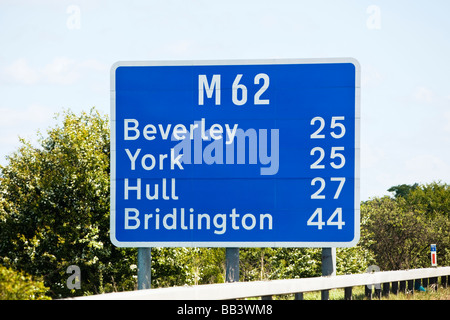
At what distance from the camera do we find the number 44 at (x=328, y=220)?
42.4ft

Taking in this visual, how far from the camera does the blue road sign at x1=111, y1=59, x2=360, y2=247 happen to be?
1297 cm

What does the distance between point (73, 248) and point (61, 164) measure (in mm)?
4264

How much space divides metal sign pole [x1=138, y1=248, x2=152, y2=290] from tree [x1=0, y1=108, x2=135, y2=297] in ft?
63.2

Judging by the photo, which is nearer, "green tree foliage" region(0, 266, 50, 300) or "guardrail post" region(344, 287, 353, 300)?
"green tree foliage" region(0, 266, 50, 300)

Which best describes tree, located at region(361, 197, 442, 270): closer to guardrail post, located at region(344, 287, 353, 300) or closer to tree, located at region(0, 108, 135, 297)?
tree, located at region(0, 108, 135, 297)

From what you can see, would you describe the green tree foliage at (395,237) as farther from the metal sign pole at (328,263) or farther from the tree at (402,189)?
the tree at (402,189)

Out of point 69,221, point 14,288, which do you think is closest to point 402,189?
point 69,221

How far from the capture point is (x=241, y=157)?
13016 millimetres

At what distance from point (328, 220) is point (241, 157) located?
6.36 ft

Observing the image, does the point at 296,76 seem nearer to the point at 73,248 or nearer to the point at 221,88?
the point at 221,88

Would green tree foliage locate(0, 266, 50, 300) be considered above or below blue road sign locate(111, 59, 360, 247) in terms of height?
below

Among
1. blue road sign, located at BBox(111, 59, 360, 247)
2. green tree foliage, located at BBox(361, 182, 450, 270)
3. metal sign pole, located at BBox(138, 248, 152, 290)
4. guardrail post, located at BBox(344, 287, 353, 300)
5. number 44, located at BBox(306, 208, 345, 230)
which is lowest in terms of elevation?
green tree foliage, located at BBox(361, 182, 450, 270)

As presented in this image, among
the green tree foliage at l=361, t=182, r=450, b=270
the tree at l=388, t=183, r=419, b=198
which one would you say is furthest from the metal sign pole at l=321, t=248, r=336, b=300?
the tree at l=388, t=183, r=419, b=198
